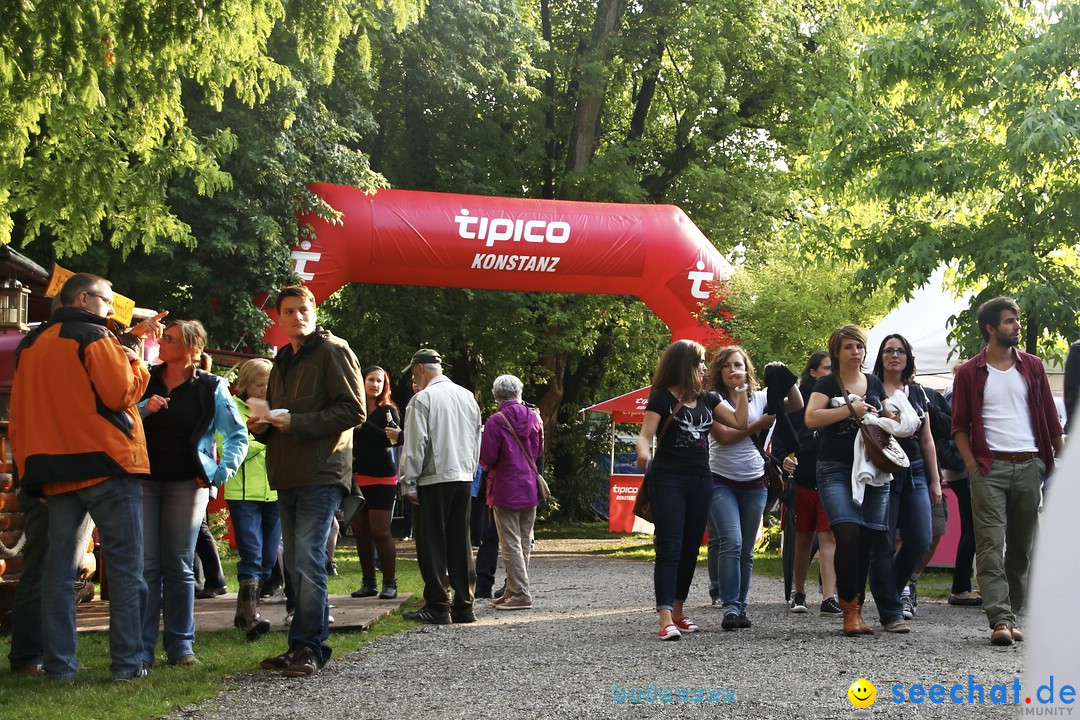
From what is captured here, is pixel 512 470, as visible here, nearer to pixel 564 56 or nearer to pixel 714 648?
pixel 714 648

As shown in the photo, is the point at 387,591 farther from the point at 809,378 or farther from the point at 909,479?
the point at 909,479

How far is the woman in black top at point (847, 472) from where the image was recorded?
24.2ft

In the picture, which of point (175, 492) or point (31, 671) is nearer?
point (31, 671)

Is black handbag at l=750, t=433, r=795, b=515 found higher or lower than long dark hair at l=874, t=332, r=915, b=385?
lower

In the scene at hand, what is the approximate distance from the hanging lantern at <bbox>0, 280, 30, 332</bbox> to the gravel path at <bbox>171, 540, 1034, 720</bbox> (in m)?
5.94

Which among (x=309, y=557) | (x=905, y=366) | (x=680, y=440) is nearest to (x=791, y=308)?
(x=905, y=366)

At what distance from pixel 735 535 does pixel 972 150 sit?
763 centimetres

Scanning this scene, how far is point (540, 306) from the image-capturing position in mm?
25188

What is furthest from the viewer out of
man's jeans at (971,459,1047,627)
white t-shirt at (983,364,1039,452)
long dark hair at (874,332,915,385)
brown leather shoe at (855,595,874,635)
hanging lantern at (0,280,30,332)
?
hanging lantern at (0,280,30,332)

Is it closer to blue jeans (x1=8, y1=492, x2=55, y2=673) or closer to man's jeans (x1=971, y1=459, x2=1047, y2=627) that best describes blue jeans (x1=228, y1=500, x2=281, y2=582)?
blue jeans (x1=8, y1=492, x2=55, y2=673)

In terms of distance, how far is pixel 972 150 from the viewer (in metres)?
13.9

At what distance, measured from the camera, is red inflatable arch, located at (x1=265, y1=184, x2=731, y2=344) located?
1728 centimetres

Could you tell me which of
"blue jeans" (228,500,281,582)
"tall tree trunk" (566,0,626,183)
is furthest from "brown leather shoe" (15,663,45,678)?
"tall tree trunk" (566,0,626,183)

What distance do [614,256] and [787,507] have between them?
27.0ft
